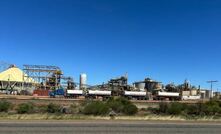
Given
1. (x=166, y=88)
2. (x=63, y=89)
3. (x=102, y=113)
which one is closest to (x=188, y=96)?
(x=166, y=88)

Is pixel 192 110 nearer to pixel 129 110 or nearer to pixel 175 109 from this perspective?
pixel 175 109

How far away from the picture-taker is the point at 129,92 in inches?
4107

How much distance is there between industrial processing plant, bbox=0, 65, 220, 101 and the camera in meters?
98.8

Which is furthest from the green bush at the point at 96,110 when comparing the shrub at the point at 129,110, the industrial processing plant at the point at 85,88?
the industrial processing plant at the point at 85,88

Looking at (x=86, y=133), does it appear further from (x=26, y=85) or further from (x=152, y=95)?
(x=26, y=85)

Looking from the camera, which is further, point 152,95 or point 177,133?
point 152,95

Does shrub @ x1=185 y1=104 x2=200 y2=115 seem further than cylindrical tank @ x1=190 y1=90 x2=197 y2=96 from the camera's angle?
No

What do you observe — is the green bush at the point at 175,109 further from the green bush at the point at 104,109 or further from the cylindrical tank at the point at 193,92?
the cylindrical tank at the point at 193,92

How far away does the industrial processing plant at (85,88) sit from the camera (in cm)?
9875

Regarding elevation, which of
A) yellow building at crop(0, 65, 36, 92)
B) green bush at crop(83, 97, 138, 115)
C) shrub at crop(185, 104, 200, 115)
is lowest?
shrub at crop(185, 104, 200, 115)

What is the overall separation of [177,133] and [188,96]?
102272 millimetres

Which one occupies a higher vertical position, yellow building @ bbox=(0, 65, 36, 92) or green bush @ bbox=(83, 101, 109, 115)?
yellow building @ bbox=(0, 65, 36, 92)

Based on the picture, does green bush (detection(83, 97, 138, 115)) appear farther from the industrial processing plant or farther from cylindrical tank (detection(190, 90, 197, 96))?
cylindrical tank (detection(190, 90, 197, 96))

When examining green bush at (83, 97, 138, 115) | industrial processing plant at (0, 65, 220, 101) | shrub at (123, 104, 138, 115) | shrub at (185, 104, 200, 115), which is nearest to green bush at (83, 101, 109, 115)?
green bush at (83, 97, 138, 115)
